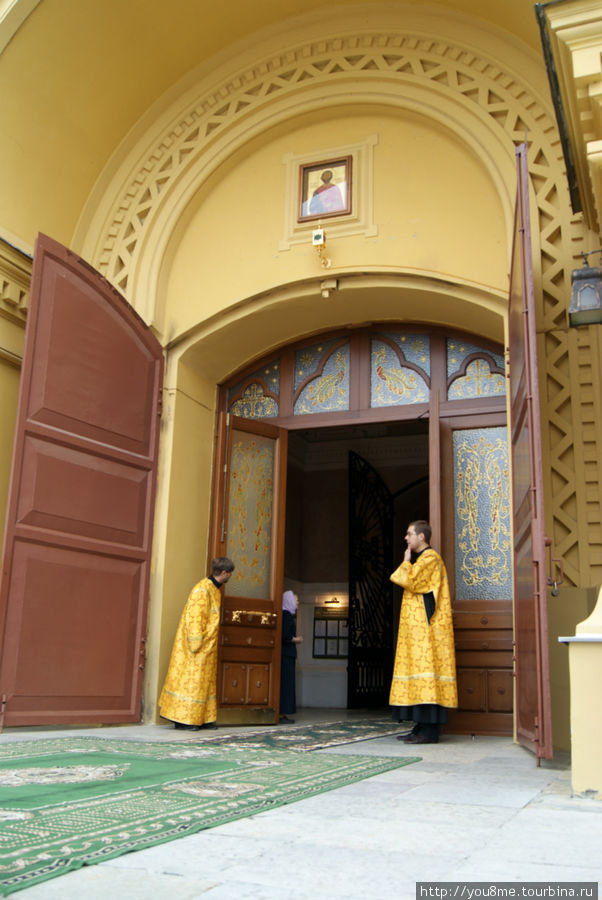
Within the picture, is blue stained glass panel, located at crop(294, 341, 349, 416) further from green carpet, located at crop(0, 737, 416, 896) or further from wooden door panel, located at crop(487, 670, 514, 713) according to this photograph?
green carpet, located at crop(0, 737, 416, 896)

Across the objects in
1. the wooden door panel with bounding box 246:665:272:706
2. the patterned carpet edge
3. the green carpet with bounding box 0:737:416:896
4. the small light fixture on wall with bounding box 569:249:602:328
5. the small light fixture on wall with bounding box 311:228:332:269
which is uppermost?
the small light fixture on wall with bounding box 311:228:332:269

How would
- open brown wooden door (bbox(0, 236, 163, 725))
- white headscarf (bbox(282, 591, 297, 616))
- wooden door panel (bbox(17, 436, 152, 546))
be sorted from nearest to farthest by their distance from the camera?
1. open brown wooden door (bbox(0, 236, 163, 725))
2. wooden door panel (bbox(17, 436, 152, 546))
3. white headscarf (bbox(282, 591, 297, 616))

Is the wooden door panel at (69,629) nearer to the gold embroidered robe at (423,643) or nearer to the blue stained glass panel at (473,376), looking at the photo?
the gold embroidered robe at (423,643)

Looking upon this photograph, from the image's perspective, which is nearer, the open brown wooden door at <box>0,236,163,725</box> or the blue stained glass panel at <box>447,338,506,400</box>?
the open brown wooden door at <box>0,236,163,725</box>

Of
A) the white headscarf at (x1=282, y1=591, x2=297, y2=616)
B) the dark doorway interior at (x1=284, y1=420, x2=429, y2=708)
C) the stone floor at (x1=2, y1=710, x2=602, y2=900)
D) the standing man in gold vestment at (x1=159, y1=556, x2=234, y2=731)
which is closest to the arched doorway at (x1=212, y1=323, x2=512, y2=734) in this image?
the standing man in gold vestment at (x1=159, y1=556, x2=234, y2=731)

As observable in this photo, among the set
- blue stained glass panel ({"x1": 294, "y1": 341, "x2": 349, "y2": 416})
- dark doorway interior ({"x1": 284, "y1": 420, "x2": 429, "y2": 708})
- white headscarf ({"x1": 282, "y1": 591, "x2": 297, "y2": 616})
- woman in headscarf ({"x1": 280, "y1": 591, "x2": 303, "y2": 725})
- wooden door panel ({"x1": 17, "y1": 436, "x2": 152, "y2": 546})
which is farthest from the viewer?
dark doorway interior ({"x1": 284, "y1": 420, "x2": 429, "y2": 708})

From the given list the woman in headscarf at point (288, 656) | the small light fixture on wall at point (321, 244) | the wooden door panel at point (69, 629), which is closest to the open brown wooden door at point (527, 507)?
the small light fixture on wall at point (321, 244)

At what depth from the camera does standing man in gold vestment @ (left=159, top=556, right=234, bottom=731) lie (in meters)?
6.09

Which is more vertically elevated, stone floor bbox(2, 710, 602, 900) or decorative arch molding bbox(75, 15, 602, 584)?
decorative arch molding bbox(75, 15, 602, 584)

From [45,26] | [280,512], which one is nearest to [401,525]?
[280,512]

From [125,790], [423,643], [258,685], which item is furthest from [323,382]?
[125,790]

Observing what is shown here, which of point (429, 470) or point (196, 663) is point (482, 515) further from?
point (196, 663)

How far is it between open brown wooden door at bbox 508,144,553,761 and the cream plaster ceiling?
2.32 m

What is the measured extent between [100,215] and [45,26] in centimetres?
158
